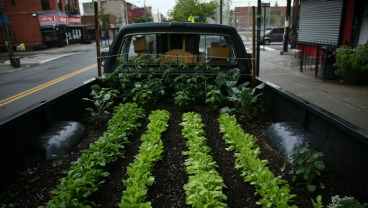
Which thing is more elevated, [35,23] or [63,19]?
[63,19]

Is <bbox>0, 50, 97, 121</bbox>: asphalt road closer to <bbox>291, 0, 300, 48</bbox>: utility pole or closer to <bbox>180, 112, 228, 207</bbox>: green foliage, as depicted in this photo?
<bbox>180, 112, 228, 207</bbox>: green foliage

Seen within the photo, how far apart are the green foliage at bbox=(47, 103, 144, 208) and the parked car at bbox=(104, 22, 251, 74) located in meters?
1.57

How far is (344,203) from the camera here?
2244 millimetres

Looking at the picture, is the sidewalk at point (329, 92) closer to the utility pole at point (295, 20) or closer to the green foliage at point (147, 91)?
the green foliage at point (147, 91)

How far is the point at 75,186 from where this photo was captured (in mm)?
2453

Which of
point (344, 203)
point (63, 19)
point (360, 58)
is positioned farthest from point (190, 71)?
point (63, 19)

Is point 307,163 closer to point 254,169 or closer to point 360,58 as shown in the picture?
point 254,169

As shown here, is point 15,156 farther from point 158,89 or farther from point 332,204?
point 332,204

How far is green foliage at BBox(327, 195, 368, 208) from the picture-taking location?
218 centimetres

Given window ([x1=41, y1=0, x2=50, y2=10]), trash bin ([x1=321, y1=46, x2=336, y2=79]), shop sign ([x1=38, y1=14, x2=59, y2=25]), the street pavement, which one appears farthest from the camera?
window ([x1=41, y1=0, x2=50, y2=10])

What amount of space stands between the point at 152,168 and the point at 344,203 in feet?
6.18

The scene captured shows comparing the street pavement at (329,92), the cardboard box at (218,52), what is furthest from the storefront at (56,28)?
the cardboard box at (218,52)

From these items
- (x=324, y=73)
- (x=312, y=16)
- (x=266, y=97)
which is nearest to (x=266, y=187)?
(x=266, y=97)

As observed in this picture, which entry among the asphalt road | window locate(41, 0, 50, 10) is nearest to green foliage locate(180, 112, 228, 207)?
the asphalt road
